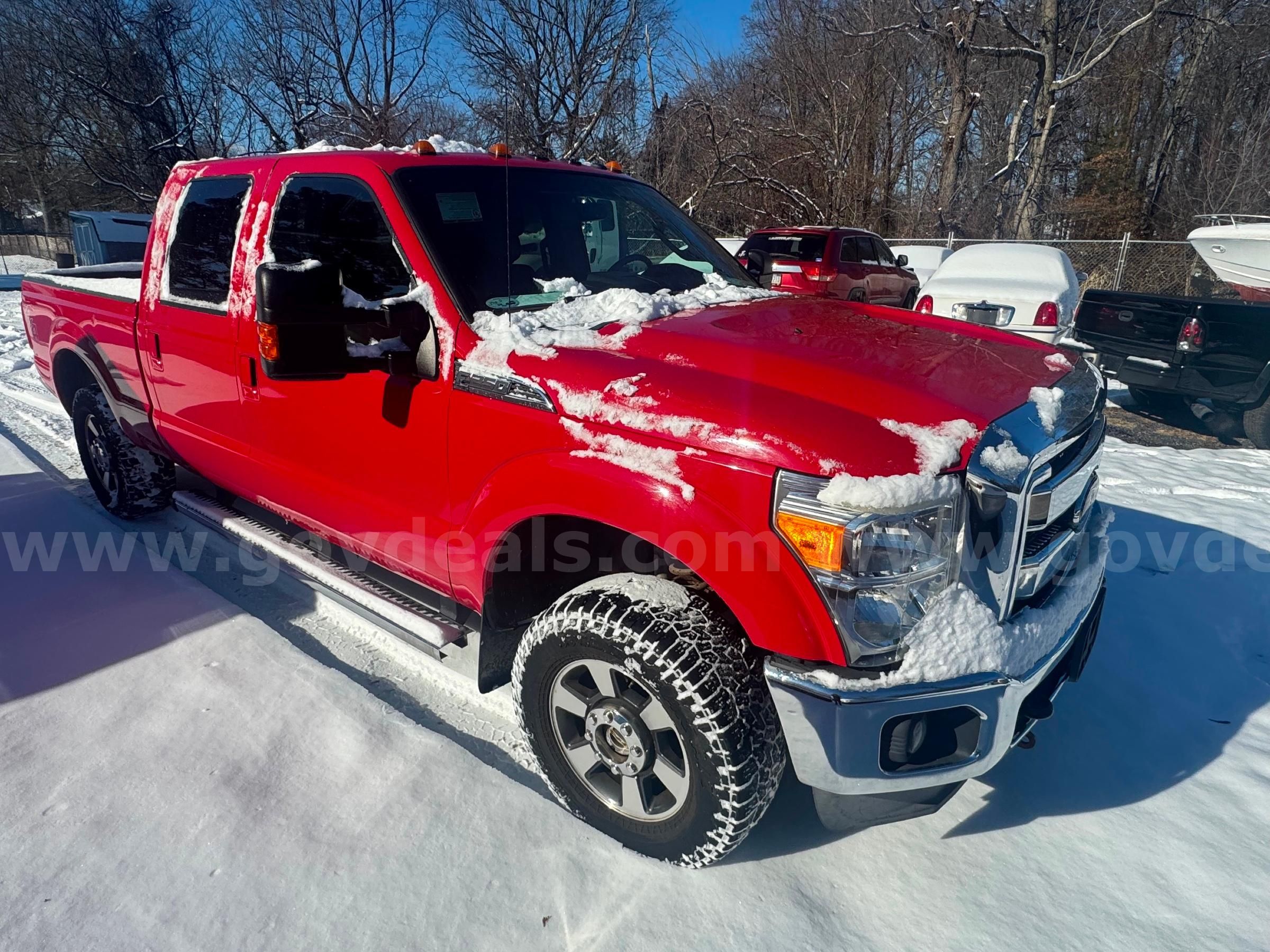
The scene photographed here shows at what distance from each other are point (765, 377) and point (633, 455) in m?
0.41

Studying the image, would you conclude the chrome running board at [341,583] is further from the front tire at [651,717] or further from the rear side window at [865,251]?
the rear side window at [865,251]

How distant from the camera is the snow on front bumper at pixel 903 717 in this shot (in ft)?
5.87

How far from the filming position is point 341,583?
3.16 m

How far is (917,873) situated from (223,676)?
2498 mm

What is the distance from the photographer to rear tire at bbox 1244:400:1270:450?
661 cm

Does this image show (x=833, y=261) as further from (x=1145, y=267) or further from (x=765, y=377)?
(x=765, y=377)

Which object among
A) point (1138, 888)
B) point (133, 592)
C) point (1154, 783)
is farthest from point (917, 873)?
point (133, 592)

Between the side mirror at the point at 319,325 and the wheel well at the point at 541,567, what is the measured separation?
594mm

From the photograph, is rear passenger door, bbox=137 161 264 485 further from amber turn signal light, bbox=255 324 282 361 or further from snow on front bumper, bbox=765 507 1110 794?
snow on front bumper, bbox=765 507 1110 794

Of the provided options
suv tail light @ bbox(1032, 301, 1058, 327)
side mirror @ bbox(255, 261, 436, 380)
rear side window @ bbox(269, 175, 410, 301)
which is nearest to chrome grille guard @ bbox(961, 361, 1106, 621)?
side mirror @ bbox(255, 261, 436, 380)

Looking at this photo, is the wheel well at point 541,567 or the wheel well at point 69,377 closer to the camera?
the wheel well at point 541,567

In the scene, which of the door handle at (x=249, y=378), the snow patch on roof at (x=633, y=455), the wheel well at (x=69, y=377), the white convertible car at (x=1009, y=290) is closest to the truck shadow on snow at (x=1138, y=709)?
the snow patch on roof at (x=633, y=455)

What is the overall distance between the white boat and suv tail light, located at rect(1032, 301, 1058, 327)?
11.8 feet

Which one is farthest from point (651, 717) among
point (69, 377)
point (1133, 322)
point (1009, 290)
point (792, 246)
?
point (792, 246)
